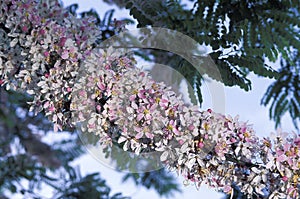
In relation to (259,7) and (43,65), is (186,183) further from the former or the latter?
(259,7)

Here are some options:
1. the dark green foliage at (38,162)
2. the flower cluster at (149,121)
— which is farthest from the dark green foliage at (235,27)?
the dark green foliage at (38,162)

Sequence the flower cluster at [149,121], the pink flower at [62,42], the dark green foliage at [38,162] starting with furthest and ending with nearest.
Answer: the dark green foliage at [38,162] → the pink flower at [62,42] → the flower cluster at [149,121]

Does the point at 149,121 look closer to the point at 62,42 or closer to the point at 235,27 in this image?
the point at 62,42

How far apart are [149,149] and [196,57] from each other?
24 cm

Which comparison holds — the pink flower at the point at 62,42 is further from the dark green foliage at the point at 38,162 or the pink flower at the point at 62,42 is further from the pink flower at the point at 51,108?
the dark green foliage at the point at 38,162

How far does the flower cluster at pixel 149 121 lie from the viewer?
1.61 feet

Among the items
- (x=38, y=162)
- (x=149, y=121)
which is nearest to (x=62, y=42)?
(x=149, y=121)

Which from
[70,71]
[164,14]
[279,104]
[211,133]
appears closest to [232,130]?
[211,133]

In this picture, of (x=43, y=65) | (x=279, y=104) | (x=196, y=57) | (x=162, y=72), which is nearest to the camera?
(x=43, y=65)

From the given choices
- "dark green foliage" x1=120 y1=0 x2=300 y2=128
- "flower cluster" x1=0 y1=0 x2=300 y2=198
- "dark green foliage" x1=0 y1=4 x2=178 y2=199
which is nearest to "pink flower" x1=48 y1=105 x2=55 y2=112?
"flower cluster" x1=0 y1=0 x2=300 y2=198

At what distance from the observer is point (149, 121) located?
499 mm

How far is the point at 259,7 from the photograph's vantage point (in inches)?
32.4

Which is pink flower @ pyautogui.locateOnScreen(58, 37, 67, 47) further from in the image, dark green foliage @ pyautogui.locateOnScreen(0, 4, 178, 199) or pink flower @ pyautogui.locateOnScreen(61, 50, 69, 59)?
dark green foliage @ pyautogui.locateOnScreen(0, 4, 178, 199)

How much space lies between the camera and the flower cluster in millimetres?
492
